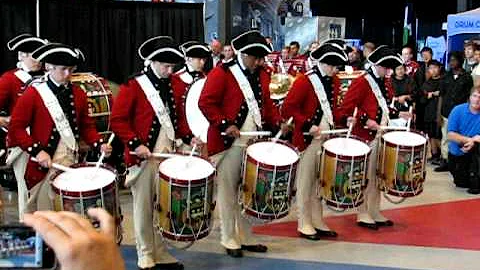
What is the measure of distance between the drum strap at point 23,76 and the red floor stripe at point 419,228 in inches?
78.3

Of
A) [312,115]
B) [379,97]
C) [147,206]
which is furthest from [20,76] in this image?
[379,97]

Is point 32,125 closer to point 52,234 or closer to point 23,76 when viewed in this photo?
point 23,76

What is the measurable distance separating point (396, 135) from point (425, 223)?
83cm

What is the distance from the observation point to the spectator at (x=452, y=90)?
8398 millimetres

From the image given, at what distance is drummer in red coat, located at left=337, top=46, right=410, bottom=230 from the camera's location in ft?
19.1

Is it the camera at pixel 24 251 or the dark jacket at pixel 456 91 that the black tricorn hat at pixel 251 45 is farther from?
the camera at pixel 24 251

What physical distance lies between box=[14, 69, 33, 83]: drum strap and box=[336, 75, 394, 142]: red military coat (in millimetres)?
2282

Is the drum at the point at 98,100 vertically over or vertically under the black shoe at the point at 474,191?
over

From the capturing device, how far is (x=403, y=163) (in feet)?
18.1

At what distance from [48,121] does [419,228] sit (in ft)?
9.92

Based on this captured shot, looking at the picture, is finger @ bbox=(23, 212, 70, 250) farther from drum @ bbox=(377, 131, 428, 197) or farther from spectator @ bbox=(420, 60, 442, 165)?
spectator @ bbox=(420, 60, 442, 165)

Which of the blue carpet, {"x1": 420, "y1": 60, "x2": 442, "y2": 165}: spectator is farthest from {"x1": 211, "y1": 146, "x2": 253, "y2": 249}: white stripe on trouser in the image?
{"x1": 420, "y1": 60, "x2": 442, "y2": 165}: spectator

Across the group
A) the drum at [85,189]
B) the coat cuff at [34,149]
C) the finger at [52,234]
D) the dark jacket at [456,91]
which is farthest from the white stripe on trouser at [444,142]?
the finger at [52,234]

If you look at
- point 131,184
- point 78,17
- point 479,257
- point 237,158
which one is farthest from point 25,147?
point 78,17
